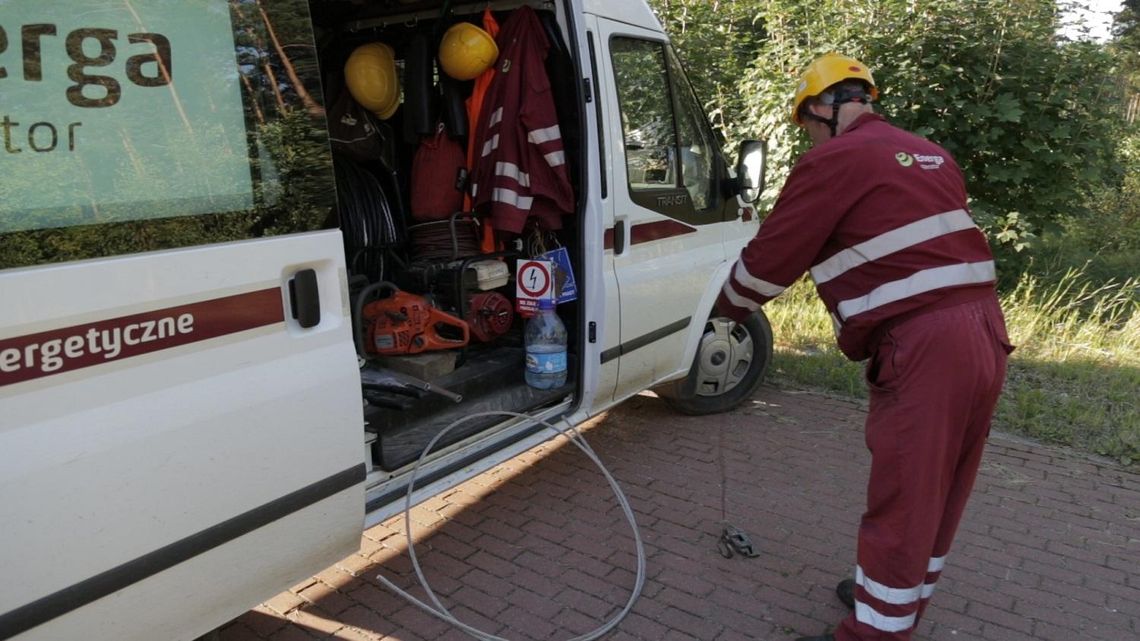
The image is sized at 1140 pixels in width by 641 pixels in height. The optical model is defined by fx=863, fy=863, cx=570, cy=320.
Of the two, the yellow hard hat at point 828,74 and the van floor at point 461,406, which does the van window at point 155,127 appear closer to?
the van floor at point 461,406

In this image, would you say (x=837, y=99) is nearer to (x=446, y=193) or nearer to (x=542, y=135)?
(x=542, y=135)

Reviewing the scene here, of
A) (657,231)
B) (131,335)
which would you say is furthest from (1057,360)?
(131,335)

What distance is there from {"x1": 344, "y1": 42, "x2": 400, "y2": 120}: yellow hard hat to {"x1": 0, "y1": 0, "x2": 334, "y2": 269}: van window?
1722mm

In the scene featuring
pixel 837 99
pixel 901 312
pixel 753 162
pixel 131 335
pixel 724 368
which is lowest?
pixel 724 368

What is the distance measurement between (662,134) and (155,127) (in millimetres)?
2752

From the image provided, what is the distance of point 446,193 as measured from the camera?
13.4ft

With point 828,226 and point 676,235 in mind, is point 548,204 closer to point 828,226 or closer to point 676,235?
point 676,235

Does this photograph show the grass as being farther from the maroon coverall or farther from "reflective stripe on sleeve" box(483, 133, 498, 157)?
"reflective stripe on sleeve" box(483, 133, 498, 157)

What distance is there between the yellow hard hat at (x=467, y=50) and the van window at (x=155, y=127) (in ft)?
4.85

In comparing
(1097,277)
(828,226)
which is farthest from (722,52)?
(828,226)

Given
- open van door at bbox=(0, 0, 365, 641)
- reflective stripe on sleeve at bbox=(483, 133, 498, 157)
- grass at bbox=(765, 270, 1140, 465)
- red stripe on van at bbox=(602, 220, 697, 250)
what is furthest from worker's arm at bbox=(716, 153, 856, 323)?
grass at bbox=(765, 270, 1140, 465)

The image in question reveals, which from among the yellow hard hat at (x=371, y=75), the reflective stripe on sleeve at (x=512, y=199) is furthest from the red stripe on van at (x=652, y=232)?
the yellow hard hat at (x=371, y=75)

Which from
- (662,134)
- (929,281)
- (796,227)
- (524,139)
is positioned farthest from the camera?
(662,134)

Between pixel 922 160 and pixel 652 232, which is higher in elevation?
pixel 922 160
